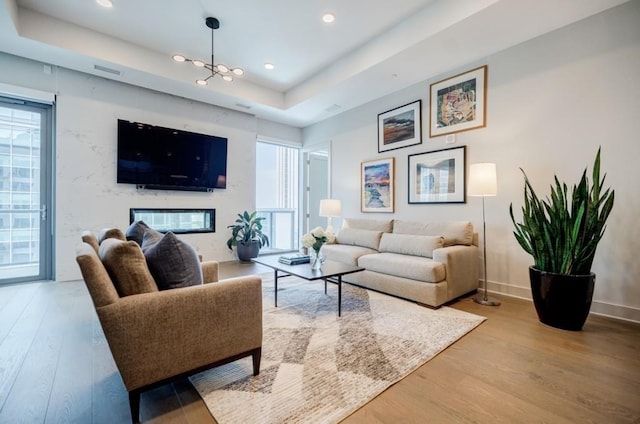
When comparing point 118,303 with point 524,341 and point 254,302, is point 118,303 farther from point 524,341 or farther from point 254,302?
point 524,341

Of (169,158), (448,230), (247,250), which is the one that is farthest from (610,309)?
(169,158)

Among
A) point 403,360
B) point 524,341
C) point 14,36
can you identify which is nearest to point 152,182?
point 14,36

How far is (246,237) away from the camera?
540cm

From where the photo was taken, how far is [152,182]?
451 centimetres

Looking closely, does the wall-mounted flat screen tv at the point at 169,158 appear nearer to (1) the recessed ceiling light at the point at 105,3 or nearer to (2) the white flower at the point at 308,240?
(1) the recessed ceiling light at the point at 105,3

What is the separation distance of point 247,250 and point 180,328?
13.1ft

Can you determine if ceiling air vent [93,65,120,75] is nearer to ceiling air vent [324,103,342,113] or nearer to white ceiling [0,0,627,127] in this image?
white ceiling [0,0,627,127]

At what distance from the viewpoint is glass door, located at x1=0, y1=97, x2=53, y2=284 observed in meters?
3.68

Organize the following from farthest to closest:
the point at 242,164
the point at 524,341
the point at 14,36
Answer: the point at 242,164 < the point at 14,36 < the point at 524,341

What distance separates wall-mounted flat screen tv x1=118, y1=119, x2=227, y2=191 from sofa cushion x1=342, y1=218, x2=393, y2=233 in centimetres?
255

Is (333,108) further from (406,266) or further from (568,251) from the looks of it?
(568,251)

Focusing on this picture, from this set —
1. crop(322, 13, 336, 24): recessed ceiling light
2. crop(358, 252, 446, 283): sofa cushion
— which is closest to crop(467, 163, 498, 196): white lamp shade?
crop(358, 252, 446, 283): sofa cushion

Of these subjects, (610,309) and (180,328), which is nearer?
(180,328)

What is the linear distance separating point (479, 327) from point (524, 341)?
343mm
